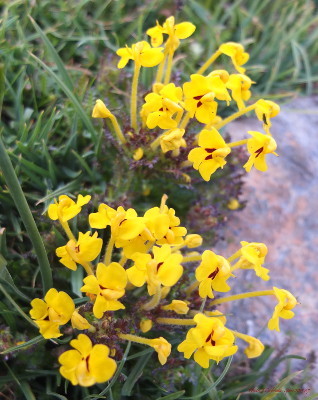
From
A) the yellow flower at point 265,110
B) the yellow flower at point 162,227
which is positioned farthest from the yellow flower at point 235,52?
the yellow flower at point 162,227

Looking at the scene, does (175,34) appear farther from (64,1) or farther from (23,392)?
(23,392)

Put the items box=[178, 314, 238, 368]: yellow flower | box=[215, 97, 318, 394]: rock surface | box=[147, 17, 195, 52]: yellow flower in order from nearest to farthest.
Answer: box=[178, 314, 238, 368]: yellow flower
box=[147, 17, 195, 52]: yellow flower
box=[215, 97, 318, 394]: rock surface

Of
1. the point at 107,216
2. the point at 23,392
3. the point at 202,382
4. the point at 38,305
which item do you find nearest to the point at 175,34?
the point at 107,216

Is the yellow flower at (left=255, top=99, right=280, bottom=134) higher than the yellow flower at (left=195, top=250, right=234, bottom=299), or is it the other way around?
the yellow flower at (left=255, top=99, right=280, bottom=134)

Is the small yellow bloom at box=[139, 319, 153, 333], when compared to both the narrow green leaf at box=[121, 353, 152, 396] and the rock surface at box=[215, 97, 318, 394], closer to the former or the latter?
the narrow green leaf at box=[121, 353, 152, 396]

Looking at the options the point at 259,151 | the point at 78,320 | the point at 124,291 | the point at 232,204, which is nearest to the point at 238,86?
the point at 259,151

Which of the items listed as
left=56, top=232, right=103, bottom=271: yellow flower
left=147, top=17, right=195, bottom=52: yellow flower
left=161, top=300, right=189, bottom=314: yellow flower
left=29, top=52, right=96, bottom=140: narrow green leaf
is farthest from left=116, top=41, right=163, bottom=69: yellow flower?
left=161, top=300, right=189, bottom=314: yellow flower
